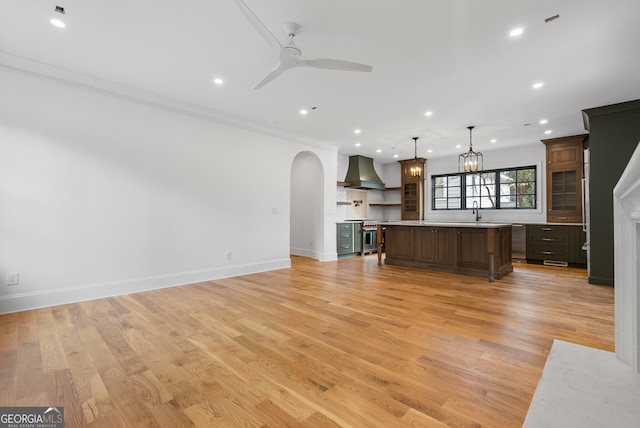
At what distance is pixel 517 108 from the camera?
4480mm

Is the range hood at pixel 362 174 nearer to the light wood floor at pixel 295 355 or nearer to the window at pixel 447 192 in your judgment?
the window at pixel 447 192

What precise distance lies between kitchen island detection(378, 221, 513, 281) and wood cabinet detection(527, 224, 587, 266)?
1.40 metres

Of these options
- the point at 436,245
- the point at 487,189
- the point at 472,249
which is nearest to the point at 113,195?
the point at 436,245

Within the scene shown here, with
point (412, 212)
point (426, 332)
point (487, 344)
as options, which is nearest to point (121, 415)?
point (426, 332)

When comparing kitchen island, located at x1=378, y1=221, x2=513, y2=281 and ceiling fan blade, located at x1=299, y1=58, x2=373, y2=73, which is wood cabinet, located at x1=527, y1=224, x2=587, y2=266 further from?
ceiling fan blade, located at x1=299, y1=58, x2=373, y2=73

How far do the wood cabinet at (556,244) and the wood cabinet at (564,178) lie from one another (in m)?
0.42

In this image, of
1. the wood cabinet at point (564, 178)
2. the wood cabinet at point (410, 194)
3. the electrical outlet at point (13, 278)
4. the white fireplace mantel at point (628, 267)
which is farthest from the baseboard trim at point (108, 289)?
the wood cabinet at point (564, 178)

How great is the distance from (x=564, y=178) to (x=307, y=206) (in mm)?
5764

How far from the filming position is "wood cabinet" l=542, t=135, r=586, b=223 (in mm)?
6074

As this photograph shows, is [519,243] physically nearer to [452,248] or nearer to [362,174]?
[452,248]

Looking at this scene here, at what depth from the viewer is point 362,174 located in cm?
802

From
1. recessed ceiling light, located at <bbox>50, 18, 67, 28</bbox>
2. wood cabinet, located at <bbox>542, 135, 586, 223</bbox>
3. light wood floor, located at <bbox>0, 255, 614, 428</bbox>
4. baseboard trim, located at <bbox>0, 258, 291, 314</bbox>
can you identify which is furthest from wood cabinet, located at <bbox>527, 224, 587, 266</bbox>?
recessed ceiling light, located at <bbox>50, 18, 67, 28</bbox>

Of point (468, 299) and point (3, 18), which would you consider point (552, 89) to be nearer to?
point (468, 299)

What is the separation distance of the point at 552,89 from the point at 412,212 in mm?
5107
